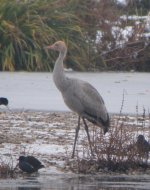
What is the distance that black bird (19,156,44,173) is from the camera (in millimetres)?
10477

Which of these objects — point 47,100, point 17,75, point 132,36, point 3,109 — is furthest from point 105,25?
point 3,109

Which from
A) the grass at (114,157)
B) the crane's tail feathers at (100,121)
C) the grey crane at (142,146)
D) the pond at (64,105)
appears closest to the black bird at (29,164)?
the pond at (64,105)

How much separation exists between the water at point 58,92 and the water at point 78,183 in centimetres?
529

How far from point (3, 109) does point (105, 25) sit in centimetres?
962

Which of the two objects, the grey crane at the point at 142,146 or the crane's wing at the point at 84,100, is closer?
the grey crane at the point at 142,146

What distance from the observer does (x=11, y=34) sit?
2330 centimetres

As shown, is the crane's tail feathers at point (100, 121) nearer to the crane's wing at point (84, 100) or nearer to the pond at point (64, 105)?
the crane's wing at point (84, 100)

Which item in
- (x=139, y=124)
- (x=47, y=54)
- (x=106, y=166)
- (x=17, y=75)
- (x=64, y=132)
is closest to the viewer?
(x=106, y=166)

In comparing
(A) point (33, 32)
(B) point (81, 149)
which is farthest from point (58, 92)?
(B) point (81, 149)

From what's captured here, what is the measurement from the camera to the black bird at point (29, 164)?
1048cm

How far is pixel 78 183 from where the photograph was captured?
34.0 ft

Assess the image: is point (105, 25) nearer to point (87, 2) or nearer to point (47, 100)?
point (87, 2)

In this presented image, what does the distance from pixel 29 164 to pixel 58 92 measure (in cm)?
843

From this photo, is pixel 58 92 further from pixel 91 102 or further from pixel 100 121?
pixel 100 121
